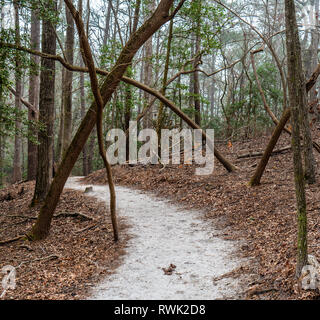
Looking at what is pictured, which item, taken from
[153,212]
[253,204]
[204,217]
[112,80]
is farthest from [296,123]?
[153,212]

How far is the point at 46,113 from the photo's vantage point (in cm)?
879

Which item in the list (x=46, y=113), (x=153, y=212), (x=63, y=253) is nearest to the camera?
(x=63, y=253)

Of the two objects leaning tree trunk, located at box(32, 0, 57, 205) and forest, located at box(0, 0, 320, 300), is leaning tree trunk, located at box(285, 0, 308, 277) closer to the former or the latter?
forest, located at box(0, 0, 320, 300)

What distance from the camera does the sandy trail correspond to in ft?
13.8

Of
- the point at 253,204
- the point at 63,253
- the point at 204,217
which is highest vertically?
the point at 253,204

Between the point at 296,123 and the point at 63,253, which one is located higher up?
Result: the point at 296,123

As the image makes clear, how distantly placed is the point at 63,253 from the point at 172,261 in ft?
7.08

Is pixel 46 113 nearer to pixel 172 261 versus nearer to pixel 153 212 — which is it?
pixel 153 212

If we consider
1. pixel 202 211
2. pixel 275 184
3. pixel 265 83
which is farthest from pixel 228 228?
pixel 265 83

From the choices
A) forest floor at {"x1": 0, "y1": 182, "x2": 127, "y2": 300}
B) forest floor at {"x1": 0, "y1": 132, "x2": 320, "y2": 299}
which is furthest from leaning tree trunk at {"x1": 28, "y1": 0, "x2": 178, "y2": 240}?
forest floor at {"x1": 0, "y1": 132, "x2": 320, "y2": 299}

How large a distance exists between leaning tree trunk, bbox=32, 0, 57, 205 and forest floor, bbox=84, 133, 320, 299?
371 cm

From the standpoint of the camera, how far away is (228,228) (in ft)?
22.1

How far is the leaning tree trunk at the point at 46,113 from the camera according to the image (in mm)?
8500
